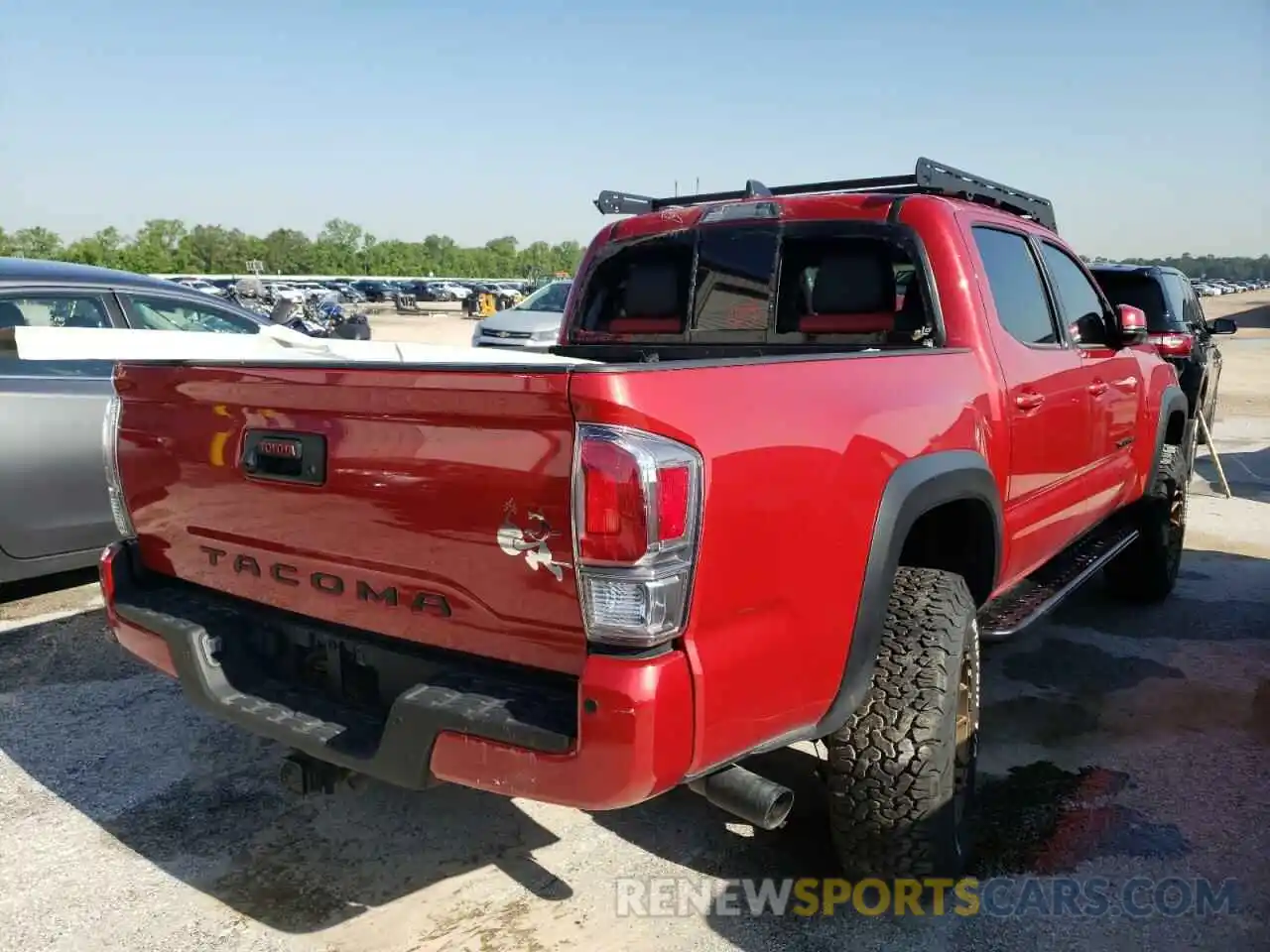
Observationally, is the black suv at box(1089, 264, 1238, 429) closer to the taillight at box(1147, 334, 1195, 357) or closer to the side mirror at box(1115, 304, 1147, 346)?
the taillight at box(1147, 334, 1195, 357)

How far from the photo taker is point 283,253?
374 feet

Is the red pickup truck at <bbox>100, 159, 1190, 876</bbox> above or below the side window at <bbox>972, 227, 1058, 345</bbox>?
below

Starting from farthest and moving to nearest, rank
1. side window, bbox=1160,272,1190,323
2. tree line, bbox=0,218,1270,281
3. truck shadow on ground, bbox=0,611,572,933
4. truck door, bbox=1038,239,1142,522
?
tree line, bbox=0,218,1270,281 < side window, bbox=1160,272,1190,323 < truck door, bbox=1038,239,1142,522 < truck shadow on ground, bbox=0,611,572,933

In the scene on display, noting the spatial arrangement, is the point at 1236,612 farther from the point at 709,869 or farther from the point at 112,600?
the point at 112,600

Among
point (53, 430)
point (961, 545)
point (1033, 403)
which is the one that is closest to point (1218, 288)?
point (1033, 403)

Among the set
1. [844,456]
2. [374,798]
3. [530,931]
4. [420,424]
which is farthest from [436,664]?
[374,798]

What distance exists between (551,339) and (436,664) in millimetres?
11134

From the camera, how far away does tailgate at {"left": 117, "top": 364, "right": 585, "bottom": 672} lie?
2.00 m

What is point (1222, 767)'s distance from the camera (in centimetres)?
355

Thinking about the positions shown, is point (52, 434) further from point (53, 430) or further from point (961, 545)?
point (961, 545)

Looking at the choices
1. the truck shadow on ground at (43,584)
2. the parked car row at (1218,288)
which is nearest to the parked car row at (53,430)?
the truck shadow on ground at (43,584)

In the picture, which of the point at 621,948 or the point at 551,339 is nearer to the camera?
the point at 621,948

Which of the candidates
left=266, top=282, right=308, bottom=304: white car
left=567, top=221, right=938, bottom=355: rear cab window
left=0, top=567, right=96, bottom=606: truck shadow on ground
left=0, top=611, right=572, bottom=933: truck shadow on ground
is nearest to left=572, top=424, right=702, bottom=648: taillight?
left=0, top=611, right=572, bottom=933: truck shadow on ground

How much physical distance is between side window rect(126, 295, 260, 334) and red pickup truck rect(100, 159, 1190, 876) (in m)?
2.99
